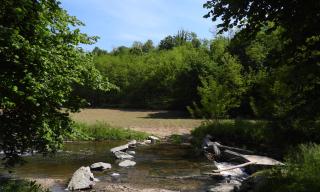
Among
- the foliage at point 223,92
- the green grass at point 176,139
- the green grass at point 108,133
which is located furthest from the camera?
the foliage at point 223,92

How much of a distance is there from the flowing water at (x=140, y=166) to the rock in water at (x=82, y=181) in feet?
1.41

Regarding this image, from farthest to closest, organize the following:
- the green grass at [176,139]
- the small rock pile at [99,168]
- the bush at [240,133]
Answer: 1. the green grass at [176,139]
2. the bush at [240,133]
3. the small rock pile at [99,168]

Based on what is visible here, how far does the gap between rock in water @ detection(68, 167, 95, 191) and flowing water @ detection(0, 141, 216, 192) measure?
0.43 metres

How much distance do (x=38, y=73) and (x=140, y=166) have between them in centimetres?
1291

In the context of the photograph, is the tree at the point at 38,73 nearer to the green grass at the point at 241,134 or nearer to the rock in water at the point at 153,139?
the green grass at the point at 241,134

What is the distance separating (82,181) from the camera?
1731 centimetres

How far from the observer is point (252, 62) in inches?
1876

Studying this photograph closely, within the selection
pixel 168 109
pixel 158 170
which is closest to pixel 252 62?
pixel 168 109

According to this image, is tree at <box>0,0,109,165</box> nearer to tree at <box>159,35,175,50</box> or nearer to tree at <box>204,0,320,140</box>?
tree at <box>204,0,320,140</box>

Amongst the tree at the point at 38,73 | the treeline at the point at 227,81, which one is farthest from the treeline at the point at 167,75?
the tree at the point at 38,73

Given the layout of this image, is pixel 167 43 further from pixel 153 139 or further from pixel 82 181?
pixel 82 181

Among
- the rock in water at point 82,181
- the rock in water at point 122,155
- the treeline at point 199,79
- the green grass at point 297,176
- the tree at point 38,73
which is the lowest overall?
the rock in water at point 82,181

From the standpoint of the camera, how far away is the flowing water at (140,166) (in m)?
18.7

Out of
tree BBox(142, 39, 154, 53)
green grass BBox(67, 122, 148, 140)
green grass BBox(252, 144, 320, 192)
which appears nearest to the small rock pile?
green grass BBox(67, 122, 148, 140)
